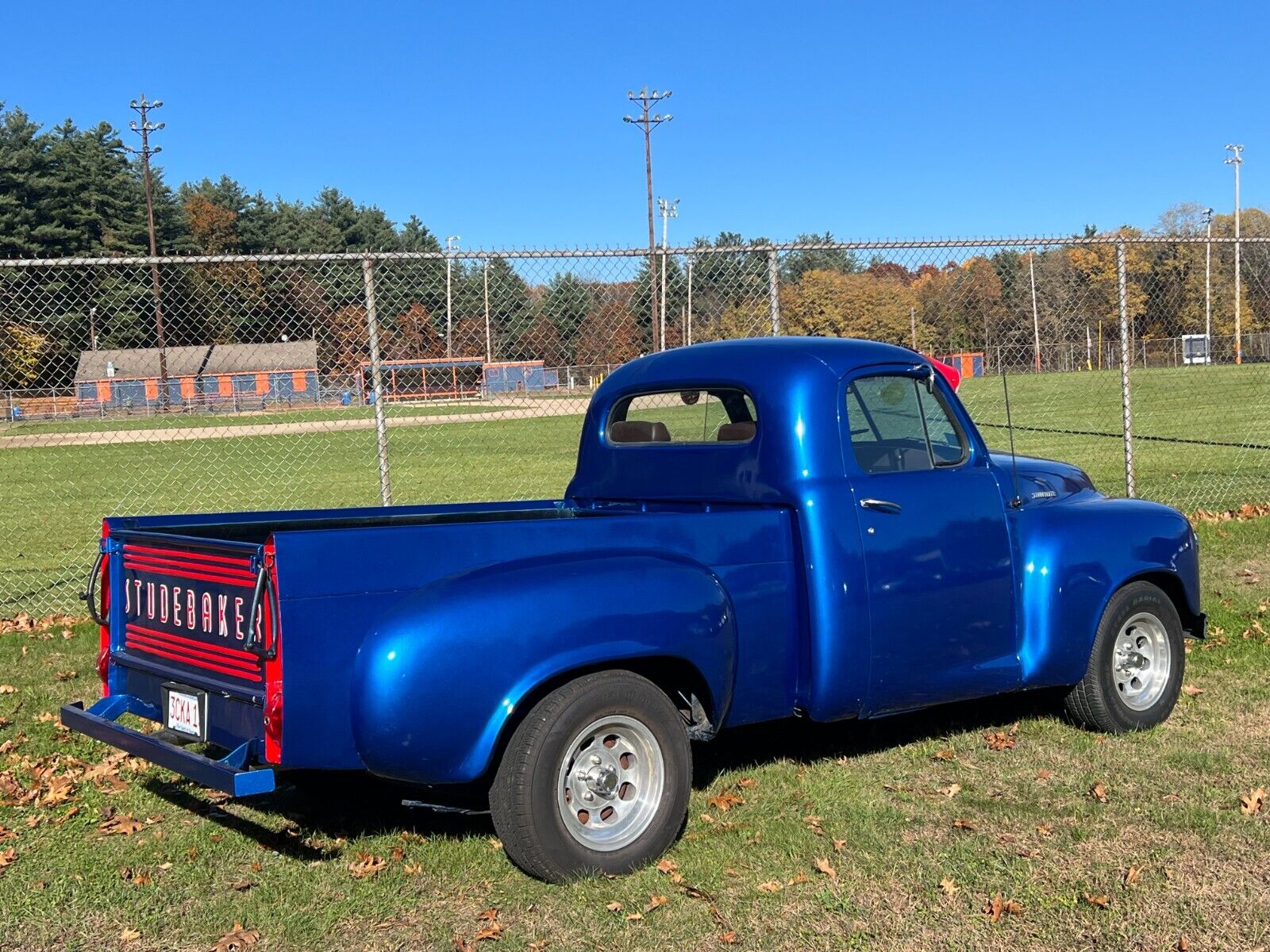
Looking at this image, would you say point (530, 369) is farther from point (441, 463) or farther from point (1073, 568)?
point (441, 463)

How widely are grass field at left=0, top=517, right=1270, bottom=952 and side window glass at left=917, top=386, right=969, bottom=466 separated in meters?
1.35

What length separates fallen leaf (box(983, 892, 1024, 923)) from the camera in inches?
162

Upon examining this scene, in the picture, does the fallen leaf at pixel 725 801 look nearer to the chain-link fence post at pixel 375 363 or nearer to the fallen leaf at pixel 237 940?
the fallen leaf at pixel 237 940

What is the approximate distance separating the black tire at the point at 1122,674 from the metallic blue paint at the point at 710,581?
5.0 inches

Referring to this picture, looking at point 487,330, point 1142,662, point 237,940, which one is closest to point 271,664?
point 237,940

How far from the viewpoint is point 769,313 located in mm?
9352

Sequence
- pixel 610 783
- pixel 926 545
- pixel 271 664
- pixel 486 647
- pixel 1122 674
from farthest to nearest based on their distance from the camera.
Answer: pixel 1122 674 < pixel 926 545 < pixel 610 783 < pixel 486 647 < pixel 271 664

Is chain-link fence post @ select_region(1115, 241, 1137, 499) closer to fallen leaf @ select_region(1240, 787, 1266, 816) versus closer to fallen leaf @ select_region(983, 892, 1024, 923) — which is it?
fallen leaf @ select_region(1240, 787, 1266, 816)

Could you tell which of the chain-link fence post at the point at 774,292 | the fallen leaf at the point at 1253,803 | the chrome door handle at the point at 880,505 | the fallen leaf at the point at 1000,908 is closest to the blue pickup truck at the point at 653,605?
the chrome door handle at the point at 880,505

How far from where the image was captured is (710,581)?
457 cm

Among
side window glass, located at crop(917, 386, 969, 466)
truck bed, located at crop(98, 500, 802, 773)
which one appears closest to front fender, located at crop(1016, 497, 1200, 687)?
side window glass, located at crop(917, 386, 969, 466)

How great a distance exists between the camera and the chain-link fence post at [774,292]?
29.0 ft

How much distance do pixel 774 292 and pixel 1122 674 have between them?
3.76 metres

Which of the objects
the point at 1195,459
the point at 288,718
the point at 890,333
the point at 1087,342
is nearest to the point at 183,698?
the point at 288,718
